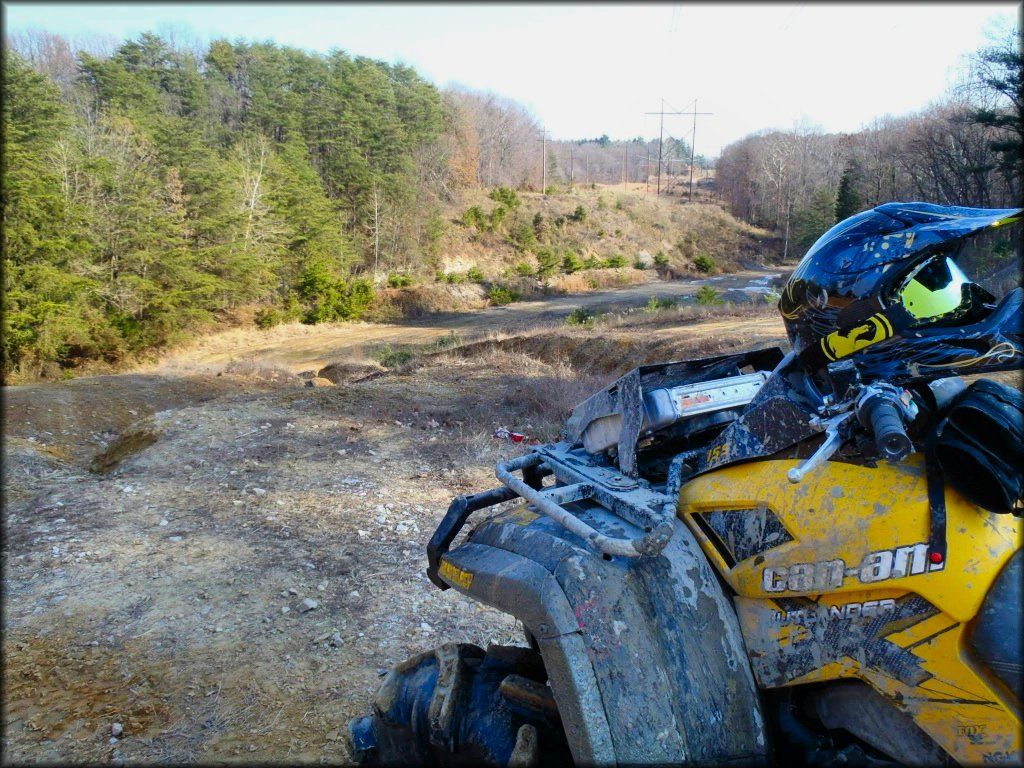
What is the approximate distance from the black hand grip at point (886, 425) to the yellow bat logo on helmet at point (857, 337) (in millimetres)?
373

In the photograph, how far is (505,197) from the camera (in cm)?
6181

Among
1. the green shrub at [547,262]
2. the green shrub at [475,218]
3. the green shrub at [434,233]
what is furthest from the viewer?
the green shrub at [475,218]

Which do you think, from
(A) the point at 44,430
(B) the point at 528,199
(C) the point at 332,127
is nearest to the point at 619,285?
(B) the point at 528,199

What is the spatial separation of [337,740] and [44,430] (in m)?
10.4

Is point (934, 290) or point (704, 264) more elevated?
point (704, 264)

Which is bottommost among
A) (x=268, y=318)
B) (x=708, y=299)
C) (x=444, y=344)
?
(x=268, y=318)

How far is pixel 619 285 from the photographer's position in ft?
176

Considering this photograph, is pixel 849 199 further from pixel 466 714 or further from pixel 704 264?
pixel 466 714

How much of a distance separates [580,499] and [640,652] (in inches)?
23.2

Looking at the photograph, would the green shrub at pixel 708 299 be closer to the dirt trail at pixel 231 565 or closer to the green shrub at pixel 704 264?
the dirt trail at pixel 231 565

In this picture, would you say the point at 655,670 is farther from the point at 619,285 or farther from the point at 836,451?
the point at 619,285

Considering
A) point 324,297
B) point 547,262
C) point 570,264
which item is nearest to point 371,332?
point 324,297

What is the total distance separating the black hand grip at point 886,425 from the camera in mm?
1566

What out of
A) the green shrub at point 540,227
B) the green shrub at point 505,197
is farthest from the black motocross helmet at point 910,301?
the green shrub at point 505,197
